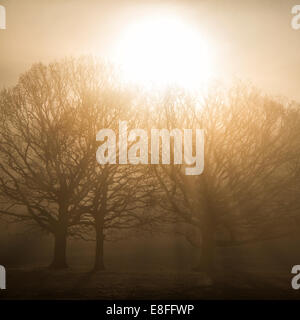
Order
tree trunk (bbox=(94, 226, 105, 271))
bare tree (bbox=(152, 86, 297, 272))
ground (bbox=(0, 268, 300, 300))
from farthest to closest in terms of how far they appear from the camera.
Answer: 1. tree trunk (bbox=(94, 226, 105, 271))
2. bare tree (bbox=(152, 86, 297, 272))
3. ground (bbox=(0, 268, 300, 300))

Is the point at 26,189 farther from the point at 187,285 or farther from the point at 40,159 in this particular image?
the point at 187,285

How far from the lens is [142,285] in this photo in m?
21.7

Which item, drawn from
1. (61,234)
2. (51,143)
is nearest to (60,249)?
(61,234)

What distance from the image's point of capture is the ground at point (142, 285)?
19.4m

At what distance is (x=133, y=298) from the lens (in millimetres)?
18672

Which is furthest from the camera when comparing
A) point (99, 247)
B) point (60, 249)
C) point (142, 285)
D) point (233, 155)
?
point (60, 249)

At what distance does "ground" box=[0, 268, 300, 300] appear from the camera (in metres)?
19.4

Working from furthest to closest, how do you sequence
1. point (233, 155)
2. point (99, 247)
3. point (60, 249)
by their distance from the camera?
point (60, 249)
point (99, 247)
point (233, 155)

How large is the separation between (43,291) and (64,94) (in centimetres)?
1227

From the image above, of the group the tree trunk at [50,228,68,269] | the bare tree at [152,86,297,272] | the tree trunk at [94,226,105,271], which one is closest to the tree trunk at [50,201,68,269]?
the tree trunk at [50,228,68,269]

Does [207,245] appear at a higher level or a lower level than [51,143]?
lower

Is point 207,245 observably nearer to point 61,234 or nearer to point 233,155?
point 233,155

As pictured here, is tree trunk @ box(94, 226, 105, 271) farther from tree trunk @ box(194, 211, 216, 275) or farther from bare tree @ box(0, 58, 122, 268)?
tree trunk @ box(194, 211, 216, 275)
